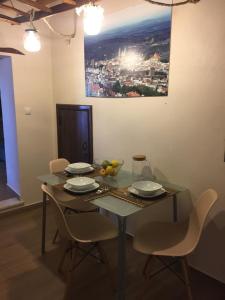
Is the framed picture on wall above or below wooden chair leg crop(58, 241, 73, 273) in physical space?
above

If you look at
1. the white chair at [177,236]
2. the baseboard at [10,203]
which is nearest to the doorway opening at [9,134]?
the baseboard at [10,203]

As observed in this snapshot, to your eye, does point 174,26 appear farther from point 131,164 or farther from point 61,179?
point 61,179

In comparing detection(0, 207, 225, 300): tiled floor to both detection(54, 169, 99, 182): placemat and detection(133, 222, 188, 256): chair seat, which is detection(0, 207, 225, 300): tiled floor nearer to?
detection(133, 222, 188, 256): chair seat

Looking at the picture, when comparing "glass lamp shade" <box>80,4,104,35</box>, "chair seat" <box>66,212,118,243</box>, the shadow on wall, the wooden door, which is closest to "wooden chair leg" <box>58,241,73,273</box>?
"chair seat" <box>66,212,118,243</box>

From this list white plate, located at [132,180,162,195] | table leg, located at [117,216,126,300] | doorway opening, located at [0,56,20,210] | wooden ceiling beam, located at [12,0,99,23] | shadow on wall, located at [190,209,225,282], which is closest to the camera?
table leg, located at [117,216,126,300]

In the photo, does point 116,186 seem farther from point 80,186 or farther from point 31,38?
point 31,38

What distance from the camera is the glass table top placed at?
5.72ft

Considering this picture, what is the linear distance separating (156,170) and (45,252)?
1328mm

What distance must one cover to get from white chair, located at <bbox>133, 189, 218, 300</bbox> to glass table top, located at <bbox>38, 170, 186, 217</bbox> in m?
0.28

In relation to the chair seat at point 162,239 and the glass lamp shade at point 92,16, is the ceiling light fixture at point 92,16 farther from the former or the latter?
the chair seat at point 162,239

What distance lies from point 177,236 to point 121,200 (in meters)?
0.50

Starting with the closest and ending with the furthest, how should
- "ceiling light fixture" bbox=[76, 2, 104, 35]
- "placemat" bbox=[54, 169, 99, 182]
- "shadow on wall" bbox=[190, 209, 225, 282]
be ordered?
1. "ceiling light fixture" bbox=[76, 2, 104, 35]
2. "shadow on wall" bbox=[190, 209, 225, 282]
3. "placemat" bbox=[54, 169, 99, 182]

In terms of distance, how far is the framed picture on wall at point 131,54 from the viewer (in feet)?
7.25

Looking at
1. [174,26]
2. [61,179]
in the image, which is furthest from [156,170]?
[174,26]
